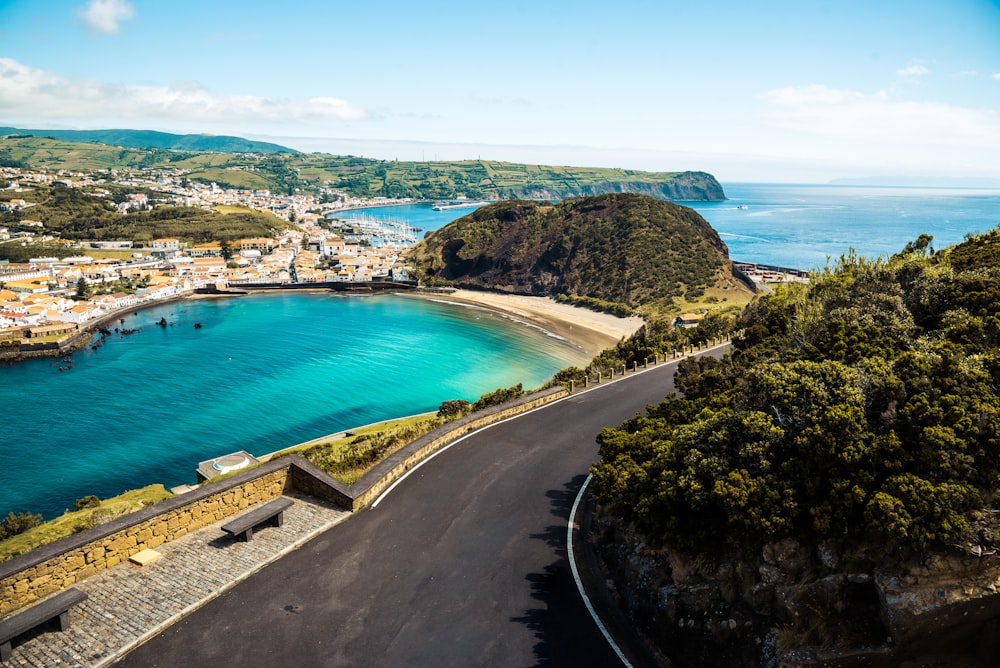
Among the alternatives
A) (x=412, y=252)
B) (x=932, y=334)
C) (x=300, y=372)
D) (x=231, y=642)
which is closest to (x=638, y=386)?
(x=932, y=334)

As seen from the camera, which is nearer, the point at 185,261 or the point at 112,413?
the point at 112,413

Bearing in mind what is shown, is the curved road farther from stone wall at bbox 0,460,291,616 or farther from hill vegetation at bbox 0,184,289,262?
hill vegetation at bbox 0,184,289,262

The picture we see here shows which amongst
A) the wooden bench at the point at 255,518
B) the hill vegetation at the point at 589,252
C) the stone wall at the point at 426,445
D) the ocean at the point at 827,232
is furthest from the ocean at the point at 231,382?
the ocean at the point at 827,232

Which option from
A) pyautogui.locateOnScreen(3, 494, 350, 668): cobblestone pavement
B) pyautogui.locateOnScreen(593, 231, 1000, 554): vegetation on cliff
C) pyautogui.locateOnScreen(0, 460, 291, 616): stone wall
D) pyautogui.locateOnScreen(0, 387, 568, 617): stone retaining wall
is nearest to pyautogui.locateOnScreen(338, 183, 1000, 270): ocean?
pyautogui.locateOnScreen(593, 231, 1000, 554): vegetation on cliff

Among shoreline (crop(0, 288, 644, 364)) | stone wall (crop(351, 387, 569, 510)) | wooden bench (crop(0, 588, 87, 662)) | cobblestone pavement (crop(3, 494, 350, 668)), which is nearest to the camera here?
wooden bench (crop(0, 588, 87, 662))

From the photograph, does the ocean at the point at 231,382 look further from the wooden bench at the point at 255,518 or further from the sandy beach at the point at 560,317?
the wooden bench at the point at 255,518

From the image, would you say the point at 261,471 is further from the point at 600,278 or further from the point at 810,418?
the point at 600,278
